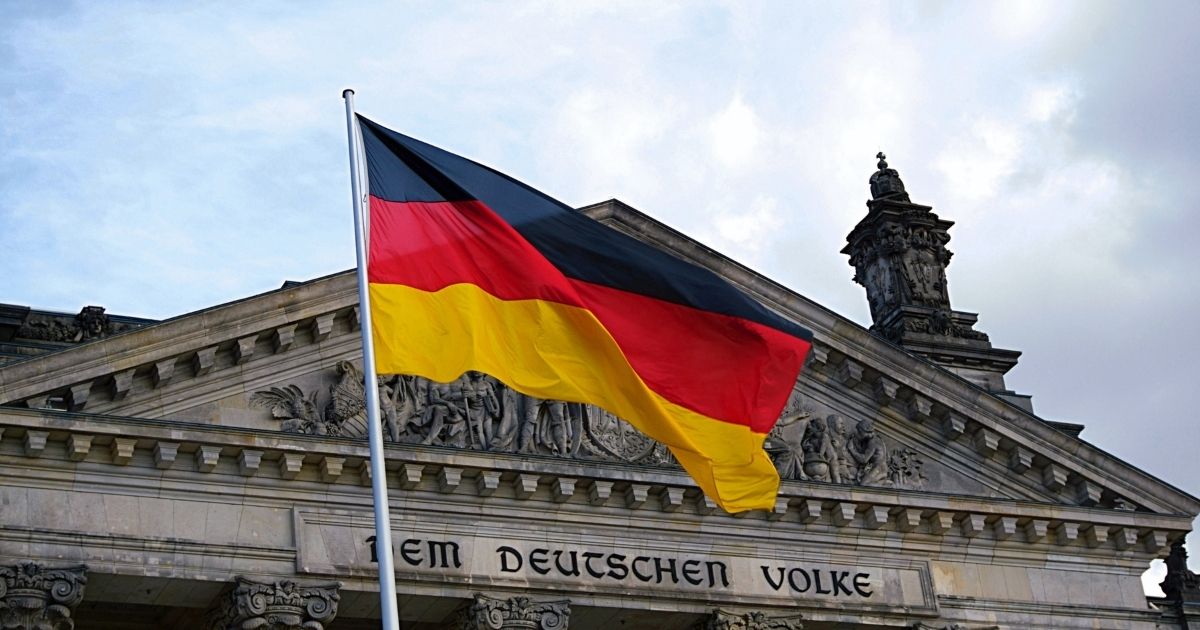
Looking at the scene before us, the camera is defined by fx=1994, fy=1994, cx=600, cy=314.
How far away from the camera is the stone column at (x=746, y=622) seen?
30.8 m

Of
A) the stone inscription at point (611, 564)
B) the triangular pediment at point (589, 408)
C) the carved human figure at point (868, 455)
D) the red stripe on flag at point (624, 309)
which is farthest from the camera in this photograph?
the carved human figure at point (868, 455)

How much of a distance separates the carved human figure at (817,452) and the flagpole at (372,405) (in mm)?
14321

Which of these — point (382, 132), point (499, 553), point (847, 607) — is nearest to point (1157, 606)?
point (847, 607)

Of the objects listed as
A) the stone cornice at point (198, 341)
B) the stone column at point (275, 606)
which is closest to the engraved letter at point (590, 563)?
the stone column at point (275, 606)

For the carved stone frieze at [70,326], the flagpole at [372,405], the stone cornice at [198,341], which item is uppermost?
the carved stone frieze at [70,326]

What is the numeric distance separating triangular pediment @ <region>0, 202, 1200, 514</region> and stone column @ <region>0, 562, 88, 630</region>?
8.01ft

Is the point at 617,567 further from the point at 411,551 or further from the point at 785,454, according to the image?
the point at 785,454

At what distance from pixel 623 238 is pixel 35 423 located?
32.3ft

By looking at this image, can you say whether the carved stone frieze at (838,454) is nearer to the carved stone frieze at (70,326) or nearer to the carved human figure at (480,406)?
the carved human figure at (480,406)

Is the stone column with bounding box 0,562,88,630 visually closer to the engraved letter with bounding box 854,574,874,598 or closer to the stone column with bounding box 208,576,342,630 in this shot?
the stone column with bounding box 208,576,342,630

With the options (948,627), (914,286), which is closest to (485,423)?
(948,627)

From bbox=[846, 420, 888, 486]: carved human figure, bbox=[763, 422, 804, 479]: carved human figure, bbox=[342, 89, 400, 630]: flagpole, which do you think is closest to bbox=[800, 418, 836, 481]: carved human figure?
bbox=[763, 422, 804, 479]: carved human figure

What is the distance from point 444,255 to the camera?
67.5 ft

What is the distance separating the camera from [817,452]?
33.1 metres
